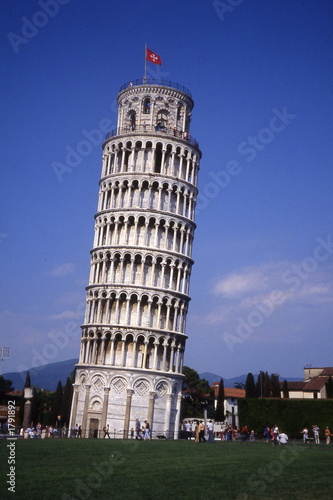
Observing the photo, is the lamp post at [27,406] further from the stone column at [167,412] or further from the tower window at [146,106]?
the tower window at [146,106]

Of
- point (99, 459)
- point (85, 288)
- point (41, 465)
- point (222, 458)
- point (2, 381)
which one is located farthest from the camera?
point (2, 381)

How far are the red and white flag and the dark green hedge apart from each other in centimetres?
3677

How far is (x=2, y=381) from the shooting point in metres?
84.6

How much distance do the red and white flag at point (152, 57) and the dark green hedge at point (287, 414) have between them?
121 feet

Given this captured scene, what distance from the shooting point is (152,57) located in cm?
6131

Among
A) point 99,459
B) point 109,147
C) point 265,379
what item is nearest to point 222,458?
point 99,459

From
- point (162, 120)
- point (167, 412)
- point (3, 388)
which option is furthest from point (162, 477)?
point (3, 388)

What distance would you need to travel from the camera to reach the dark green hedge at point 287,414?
5184cm

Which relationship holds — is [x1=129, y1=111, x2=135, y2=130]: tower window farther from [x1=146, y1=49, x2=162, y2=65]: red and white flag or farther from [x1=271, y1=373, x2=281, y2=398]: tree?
[x1=271, y1=373, x2=281, y2=398]: tree

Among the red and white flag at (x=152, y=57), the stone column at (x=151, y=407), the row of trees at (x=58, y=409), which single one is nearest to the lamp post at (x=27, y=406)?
the stone column at (x=151, y=407)

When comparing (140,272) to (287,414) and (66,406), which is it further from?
(66,406)

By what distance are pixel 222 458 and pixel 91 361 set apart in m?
34.0

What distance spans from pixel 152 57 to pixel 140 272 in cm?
2336

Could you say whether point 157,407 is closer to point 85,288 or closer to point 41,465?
point 85,288
